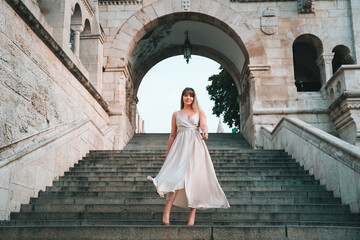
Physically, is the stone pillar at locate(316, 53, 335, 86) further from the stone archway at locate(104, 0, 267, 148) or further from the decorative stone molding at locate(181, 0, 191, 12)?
the decorative stone molding at locate(181, 0, 191, 12)

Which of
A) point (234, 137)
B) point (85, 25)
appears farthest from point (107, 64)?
point (234, 137)

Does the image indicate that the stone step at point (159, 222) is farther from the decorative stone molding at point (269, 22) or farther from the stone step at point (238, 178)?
the decorative stone molding at point (269, 22)

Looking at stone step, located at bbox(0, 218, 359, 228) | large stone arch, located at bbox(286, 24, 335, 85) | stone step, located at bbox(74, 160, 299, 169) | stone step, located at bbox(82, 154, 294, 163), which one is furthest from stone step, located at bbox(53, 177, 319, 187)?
large stone arch, located at bbox(286, 24, 335, 85)

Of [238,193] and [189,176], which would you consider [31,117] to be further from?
[189,176]

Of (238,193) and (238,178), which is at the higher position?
(238,178)

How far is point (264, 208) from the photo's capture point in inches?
228

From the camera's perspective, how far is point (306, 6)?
13.9 m

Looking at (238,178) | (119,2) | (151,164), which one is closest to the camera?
(238,178)

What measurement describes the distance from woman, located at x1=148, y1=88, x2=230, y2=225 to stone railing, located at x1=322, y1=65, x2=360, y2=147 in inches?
283

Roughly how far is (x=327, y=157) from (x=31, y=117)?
5.07 meters

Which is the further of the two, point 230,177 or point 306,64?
point 306,64

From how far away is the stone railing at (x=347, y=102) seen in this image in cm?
1095

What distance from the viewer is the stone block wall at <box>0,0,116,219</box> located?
19.7 feet

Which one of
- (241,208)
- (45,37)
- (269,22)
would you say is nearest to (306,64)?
(269,22)
